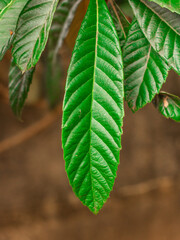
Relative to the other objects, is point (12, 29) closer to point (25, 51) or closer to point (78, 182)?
point (25, 51)

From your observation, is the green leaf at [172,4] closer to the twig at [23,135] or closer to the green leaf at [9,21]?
the green leaf at [9,21]

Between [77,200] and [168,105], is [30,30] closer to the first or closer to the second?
[168,105]

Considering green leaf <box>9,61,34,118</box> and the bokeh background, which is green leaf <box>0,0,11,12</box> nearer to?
green leaf <box>9,61,34,118</box>

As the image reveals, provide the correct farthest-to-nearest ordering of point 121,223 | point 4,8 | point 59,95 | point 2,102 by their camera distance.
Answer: point 121,223 → point 2,102 → point 59,95 → point 4,8

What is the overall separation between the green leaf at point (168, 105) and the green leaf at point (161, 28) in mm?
122

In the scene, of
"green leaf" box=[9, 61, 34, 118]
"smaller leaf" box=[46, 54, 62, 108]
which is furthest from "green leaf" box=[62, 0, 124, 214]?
"smaller leaf" box=[46, 54, 62, 108]

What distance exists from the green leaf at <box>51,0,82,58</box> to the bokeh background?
1702 mm

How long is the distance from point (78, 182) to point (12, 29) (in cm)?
31

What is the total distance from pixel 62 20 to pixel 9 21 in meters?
0.39

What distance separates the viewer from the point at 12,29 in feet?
2.17

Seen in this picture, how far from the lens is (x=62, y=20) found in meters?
1.03

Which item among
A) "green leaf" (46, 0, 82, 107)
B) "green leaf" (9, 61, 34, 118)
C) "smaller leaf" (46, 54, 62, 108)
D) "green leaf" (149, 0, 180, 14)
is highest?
"smaller leaf" (46, 54, 62, 108)

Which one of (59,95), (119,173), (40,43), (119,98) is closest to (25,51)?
(40,43)

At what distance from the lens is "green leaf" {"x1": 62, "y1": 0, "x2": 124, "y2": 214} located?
690 mm
